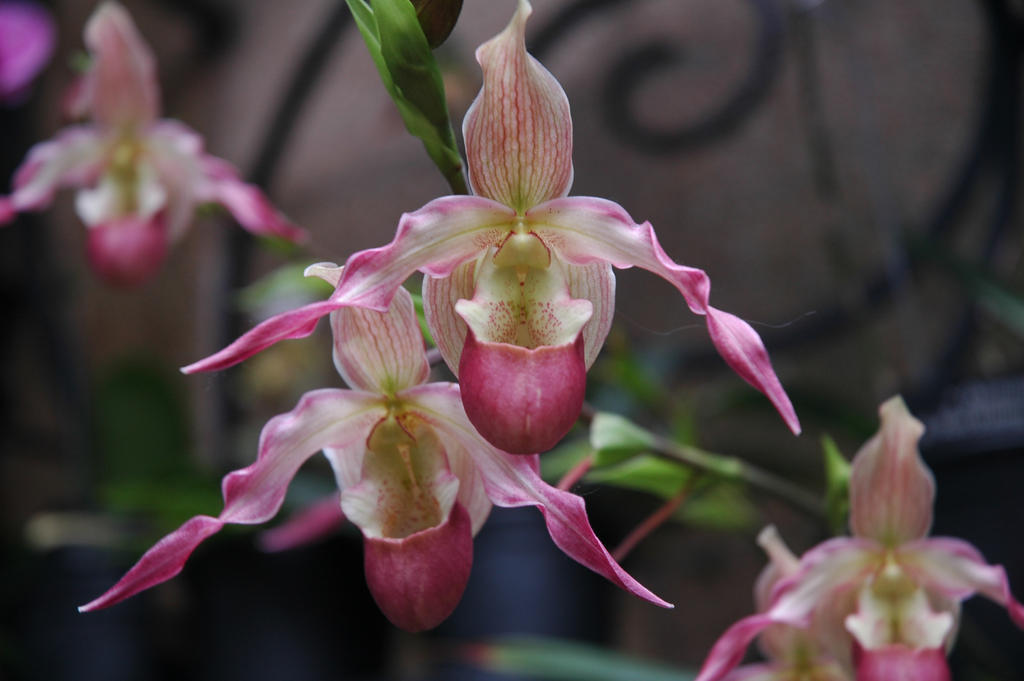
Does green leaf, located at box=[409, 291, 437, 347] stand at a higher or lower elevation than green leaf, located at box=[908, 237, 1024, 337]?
higher

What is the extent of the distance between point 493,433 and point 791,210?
2.51 feet

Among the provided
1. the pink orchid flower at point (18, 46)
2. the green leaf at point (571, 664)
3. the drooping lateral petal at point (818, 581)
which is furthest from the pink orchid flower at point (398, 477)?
the pink orchid flower at point (18, 46)

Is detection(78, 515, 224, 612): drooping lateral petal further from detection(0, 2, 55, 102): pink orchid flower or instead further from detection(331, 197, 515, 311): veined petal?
detection(0, 2, 55, 102): pink orchid flower

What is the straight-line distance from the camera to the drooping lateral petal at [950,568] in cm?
37

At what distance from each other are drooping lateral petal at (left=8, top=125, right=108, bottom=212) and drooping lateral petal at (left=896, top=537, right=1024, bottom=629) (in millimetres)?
600

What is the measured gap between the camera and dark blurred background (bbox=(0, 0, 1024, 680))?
0.82m

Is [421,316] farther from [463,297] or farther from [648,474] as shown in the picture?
[648,474]

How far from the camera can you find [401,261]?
0.85 ft

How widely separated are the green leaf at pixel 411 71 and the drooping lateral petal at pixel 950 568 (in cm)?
26

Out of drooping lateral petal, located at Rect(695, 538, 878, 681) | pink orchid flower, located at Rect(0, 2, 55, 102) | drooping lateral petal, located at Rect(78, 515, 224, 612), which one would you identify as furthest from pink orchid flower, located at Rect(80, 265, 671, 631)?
pink orchid flower, located at Rect(0, 2, 55, 102)

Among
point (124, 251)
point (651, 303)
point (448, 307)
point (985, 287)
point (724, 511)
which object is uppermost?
point (448, 307)

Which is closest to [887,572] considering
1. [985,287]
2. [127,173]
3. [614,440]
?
[614,440]

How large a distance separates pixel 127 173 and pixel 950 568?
62 cm

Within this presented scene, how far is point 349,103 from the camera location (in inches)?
47.7
